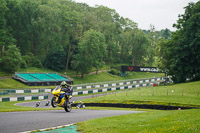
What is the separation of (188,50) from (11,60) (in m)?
41.6

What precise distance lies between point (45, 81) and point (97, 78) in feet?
81.2

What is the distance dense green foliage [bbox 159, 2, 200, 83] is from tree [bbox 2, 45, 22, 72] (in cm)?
3646

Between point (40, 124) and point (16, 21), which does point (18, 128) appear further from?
point (16, 21)

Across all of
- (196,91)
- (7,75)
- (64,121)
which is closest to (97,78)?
(7,75)

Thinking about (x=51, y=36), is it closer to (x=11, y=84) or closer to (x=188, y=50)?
(x=11, y=84)

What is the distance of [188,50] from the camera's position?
200 feet

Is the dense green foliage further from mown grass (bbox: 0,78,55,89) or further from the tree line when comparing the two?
mown grass (bbox: 0,78,55,89)

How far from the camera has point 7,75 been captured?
64.8m

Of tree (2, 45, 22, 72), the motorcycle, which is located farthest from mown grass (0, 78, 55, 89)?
the motorcycle

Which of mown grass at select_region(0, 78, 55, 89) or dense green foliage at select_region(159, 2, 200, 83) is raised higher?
dense green foliage at select_region(159, 2, 200, 83)

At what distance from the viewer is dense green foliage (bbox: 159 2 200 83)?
194 feet

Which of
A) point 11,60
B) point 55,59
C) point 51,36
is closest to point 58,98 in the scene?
point 11,60

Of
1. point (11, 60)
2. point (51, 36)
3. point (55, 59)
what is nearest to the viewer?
point (11, 60)

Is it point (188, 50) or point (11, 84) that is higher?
point (188, 50)
